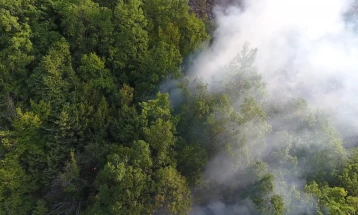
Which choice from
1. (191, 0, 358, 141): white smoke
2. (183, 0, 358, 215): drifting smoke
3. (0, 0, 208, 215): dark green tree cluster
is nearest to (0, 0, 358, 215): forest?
(0, 0, 208, 215): dark green tree cluster

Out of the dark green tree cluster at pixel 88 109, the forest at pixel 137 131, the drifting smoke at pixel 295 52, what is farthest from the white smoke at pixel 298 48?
the dark green tree cluster at pixel 88 109

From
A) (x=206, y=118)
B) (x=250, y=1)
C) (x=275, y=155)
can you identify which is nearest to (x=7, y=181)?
(x=206, y=118)

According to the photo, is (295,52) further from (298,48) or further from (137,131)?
(137,131)

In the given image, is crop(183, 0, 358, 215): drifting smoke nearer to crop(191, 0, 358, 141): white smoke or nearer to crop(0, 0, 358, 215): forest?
crop(191, 0, 358, 141): white smoke

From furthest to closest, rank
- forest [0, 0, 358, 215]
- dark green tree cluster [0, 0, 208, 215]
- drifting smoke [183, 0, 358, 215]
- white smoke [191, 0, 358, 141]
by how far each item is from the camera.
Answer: white smoke [191, 0, 358, 141] < drifting smoke [183, 0, 358, 215] < forest [0, 0, 358, 215] < dark green tree cluster [0, 0, 208, 215]

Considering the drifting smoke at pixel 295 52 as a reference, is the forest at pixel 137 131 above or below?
below

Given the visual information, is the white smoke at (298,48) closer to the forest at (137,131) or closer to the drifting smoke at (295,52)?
the drifting smoke at (295,52)
